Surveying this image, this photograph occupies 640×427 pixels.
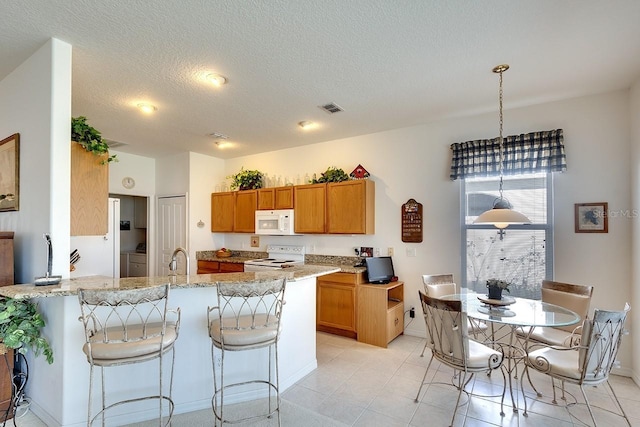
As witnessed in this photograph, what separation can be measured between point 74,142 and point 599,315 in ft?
12.9

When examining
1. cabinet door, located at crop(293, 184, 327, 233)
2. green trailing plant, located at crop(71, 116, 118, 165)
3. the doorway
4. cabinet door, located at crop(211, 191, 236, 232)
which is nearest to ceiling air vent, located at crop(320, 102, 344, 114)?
cabinet door, located at crop(293, 184, 327, 233)

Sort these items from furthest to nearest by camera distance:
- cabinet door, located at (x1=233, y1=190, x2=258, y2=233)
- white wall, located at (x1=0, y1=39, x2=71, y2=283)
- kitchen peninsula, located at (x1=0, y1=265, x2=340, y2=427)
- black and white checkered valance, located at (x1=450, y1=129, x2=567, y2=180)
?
1. cabinet door, located at (x1=233, y1=190, x2=258, y2=233)
2. black and white checkered valance, located at (x1=450, y1=129, x2=567, y2=180)
3. white wall, located at (x1=0, y1=39, x2=71, y2=283)
4. kitchen peninsula, located at (x1=0, y1=265, x2=340, y2=427)

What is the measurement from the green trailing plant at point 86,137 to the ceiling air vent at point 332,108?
2.14m

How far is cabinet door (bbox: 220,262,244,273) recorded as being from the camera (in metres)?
5.08

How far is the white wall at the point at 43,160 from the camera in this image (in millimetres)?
2191

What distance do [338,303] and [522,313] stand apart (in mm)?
2179

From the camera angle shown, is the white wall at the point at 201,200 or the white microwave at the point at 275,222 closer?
the white microwave at the point at 275,222

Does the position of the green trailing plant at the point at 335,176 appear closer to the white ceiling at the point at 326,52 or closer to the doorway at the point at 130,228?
the white ceiling at the point at 326,52

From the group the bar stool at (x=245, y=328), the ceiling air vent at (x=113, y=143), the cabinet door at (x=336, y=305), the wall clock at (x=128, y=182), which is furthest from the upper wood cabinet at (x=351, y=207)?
the wall clock at (x=128, y=182)

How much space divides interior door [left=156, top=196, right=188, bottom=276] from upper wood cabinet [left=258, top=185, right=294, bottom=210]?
1467mm

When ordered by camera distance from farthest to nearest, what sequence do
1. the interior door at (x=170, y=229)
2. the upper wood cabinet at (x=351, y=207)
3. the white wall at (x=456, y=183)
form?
the interior door at (x=170, y=229)
the upper wood cabinet at (x=351, y=207)
the white wall at (x=456, y=183)

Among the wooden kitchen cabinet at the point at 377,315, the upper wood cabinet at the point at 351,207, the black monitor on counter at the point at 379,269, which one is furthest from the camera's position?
the upper wood cabinet at the point at 351,207

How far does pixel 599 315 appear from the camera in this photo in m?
1.94

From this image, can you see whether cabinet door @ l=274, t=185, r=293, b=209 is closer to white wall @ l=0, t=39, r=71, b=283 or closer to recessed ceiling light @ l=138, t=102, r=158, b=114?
recessed ceiling light @ l=138, t=102, r=158, b=114
